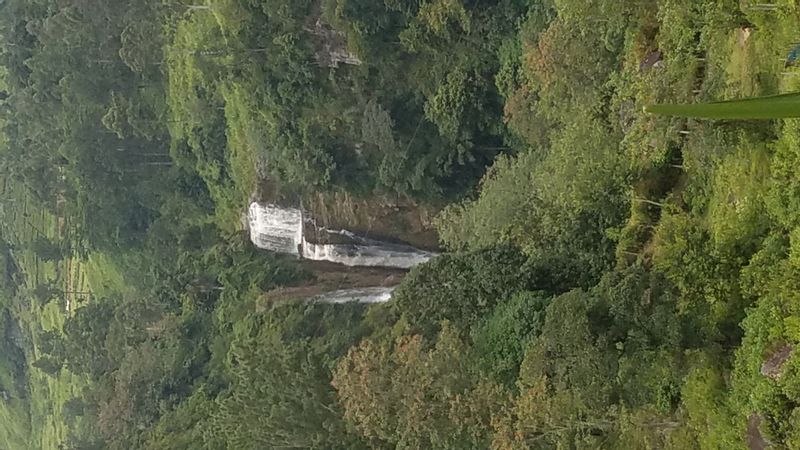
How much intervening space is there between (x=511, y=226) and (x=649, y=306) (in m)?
7.99

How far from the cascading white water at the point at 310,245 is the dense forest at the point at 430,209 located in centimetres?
87

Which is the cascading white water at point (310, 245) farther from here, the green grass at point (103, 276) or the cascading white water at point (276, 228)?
the green grass at point (103, 276)

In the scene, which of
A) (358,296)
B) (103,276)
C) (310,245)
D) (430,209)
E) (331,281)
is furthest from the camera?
(103,276)

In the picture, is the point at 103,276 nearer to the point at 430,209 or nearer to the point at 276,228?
the point at 276,228

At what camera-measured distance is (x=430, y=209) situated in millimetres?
33188

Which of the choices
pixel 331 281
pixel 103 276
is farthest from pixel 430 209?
pixel 103 276

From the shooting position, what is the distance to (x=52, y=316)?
2470 inches

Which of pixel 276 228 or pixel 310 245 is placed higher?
pixel 276 228

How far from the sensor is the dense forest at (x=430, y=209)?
43.5 ft

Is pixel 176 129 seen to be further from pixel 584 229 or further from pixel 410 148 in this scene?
pixel 584 229

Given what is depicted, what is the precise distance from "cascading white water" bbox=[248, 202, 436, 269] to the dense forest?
0.87 m

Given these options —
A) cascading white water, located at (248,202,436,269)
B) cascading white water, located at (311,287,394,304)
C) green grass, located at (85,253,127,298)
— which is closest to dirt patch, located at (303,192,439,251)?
→ cascading white water, located at (248,202,436,269)

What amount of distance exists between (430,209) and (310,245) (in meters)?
7.55

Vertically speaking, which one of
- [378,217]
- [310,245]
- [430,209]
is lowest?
[310,245]
